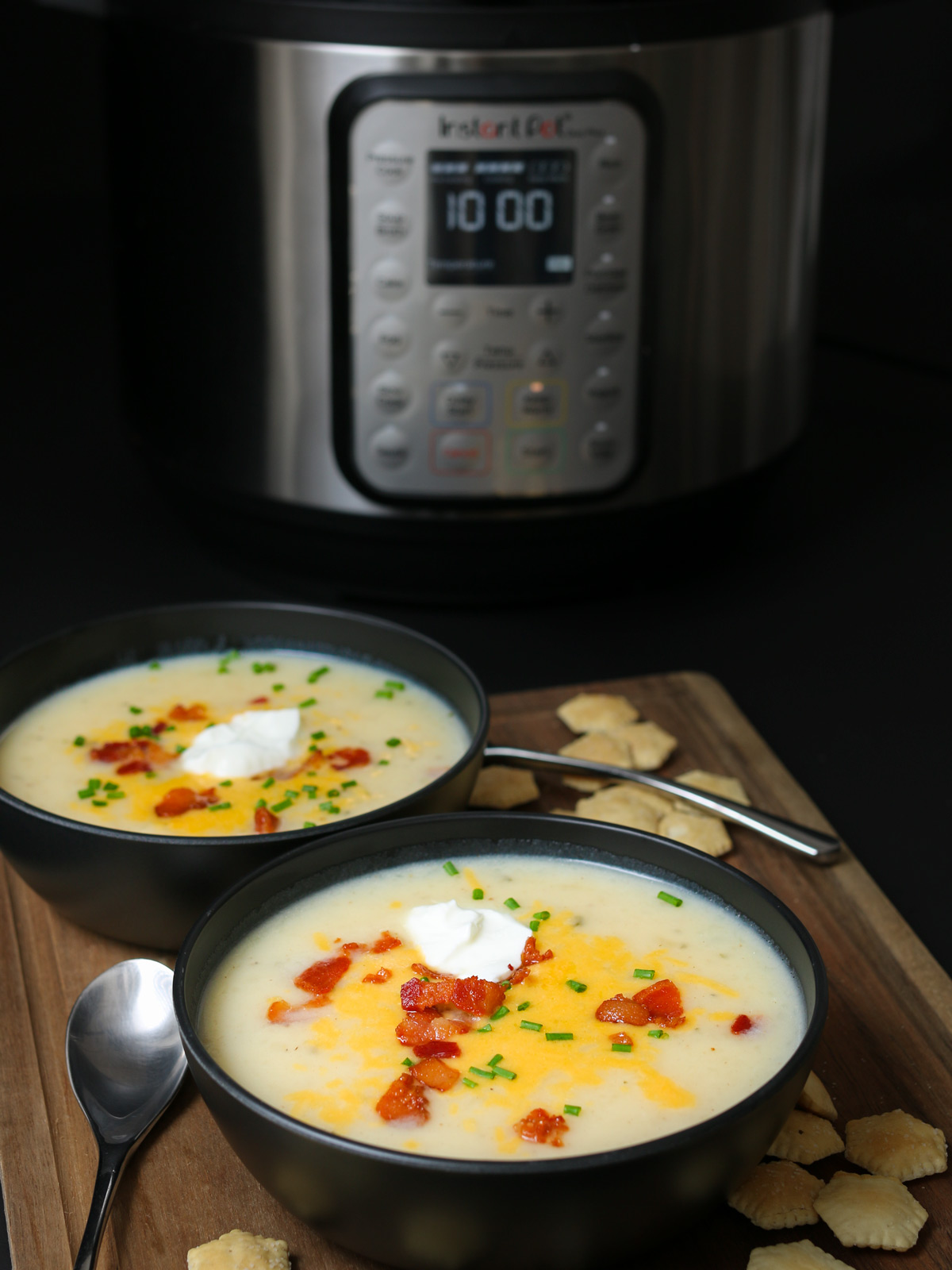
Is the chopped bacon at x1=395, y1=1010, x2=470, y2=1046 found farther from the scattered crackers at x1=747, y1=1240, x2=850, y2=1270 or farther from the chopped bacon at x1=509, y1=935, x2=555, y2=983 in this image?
the scattered crackers at x1=747, y1=1240, x2=850, y2=1270

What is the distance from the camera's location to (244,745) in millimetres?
1109

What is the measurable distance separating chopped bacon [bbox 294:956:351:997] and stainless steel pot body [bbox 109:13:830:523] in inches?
22.8

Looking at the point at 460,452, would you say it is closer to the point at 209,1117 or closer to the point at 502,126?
the point at 502,126

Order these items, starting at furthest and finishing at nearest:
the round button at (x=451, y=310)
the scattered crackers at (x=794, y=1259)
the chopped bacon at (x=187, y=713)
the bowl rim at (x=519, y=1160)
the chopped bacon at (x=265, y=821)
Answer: the round button at (x=451, y=310) < the chopped bacon at (x=187, y=713) < the chopped bacon at (x=265, y=821) < the scattered crackers at (x=794, y=1259) < the bowl rim at (x=519, y=1160)

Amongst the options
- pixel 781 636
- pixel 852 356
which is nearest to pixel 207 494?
pixel 781 636

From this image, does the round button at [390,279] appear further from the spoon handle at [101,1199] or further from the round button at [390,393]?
the spoon handle at [101,1199]

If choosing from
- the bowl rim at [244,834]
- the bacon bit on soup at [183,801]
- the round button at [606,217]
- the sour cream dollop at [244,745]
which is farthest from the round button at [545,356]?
the bacon bit on soup at [183,801]

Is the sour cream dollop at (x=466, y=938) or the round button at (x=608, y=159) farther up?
the round button at (x=608, y=159)

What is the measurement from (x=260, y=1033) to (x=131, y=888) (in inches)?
6.5

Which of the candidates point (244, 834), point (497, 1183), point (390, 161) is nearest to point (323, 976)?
point (244, 834)

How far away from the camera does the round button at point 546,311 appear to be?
1.30 m

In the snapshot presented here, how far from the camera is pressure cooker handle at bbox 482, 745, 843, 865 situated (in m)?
1.13

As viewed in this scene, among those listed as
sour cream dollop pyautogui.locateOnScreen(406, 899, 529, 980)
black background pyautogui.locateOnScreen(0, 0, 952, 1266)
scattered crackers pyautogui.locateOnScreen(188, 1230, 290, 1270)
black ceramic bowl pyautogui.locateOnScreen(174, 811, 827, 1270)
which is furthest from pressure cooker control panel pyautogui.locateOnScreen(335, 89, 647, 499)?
scattered crackers pyautogui.locateOnScreen(188, 1230, 290, 1270)

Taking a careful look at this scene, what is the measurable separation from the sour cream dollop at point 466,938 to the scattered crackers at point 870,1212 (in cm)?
22
